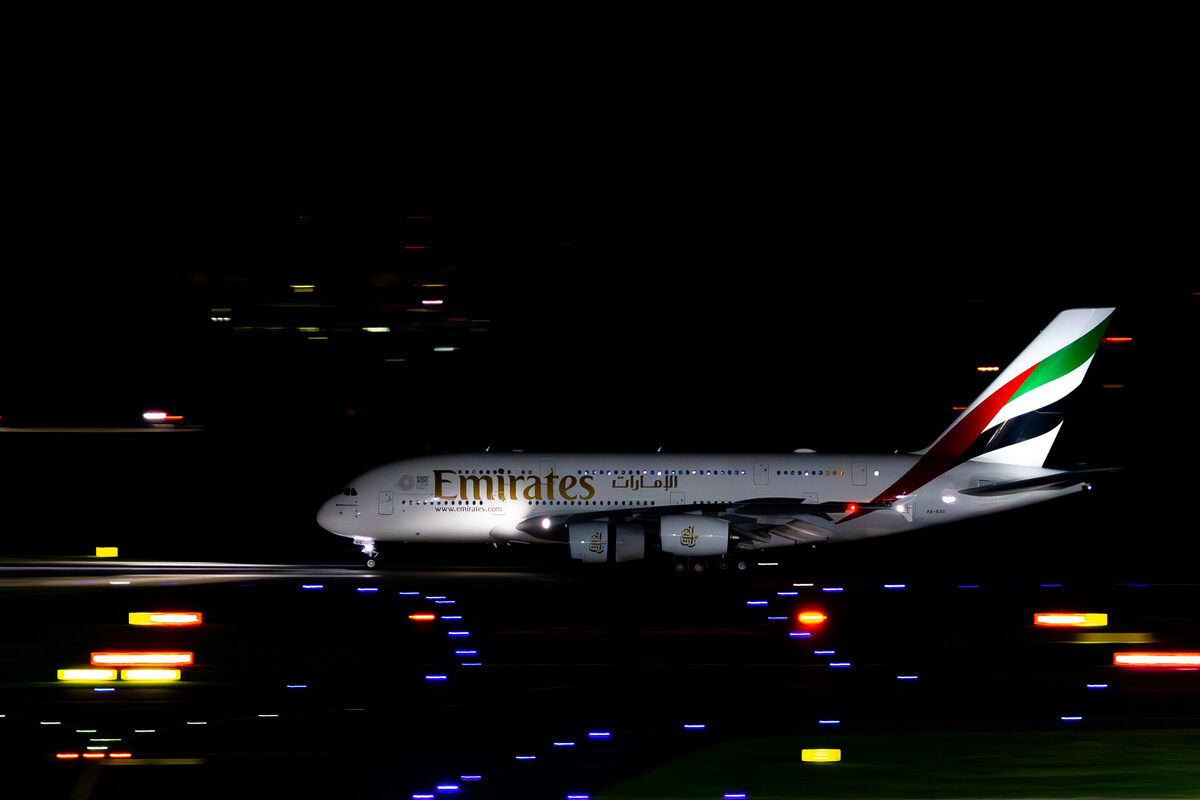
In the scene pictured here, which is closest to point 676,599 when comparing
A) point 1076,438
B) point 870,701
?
point 870,701

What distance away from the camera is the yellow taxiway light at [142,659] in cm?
1580

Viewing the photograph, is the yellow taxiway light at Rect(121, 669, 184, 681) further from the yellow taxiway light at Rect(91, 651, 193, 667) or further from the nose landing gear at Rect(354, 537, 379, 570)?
the nose landing gear at Rect(354, 537, 379, 570)

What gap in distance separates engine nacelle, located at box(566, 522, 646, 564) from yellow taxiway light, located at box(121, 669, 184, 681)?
17443 millimetres

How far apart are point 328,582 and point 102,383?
124 feet

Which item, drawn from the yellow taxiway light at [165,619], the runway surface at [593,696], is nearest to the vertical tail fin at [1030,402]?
the runway surface at [593,696]

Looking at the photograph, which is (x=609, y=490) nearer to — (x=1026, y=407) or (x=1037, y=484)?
(x=1037, y=484)

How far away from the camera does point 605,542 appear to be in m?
31.7

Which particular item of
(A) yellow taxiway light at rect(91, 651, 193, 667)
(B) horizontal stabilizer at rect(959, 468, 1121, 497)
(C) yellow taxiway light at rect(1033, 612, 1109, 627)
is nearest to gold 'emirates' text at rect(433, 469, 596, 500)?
(B) horizontal stabilizer at rect(959, 468, 1121, 497)

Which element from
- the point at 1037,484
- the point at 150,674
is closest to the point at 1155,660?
the point at 150,674

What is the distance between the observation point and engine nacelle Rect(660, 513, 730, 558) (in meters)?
31.5

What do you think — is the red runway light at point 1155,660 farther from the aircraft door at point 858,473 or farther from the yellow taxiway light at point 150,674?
the aircraft door at point 858,473

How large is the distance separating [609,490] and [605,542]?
8.80 ft

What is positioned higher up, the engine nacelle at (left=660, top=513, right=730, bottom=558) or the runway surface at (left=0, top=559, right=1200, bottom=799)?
the engine nacelle at (left=660, top=513, right=730, bottom=558)

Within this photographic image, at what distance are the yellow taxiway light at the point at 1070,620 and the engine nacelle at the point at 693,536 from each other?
10.8 metres
